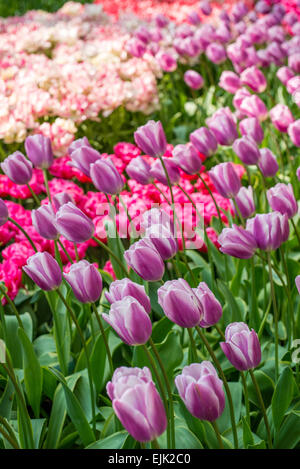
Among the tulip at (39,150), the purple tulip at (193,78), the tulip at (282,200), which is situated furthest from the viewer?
the purple tulip at (193,78)

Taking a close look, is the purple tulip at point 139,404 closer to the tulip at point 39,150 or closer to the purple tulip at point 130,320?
the purple tulip at point 130,320

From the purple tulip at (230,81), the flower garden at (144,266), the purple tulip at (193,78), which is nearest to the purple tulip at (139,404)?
the flower garden at (144,266)

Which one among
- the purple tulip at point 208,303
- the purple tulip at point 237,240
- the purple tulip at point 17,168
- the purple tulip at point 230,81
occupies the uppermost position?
the purple tulip at point 230,81

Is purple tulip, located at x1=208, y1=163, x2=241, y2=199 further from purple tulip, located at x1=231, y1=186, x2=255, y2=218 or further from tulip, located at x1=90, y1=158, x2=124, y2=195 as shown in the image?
tulip, located at x1=90, y1=158, x2=124, y2=195

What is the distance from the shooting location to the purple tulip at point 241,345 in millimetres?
990

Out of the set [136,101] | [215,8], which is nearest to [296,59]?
[136,101]

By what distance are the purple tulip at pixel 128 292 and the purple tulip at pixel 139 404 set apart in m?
0.20

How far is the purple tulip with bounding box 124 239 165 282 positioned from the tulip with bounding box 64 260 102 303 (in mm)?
78

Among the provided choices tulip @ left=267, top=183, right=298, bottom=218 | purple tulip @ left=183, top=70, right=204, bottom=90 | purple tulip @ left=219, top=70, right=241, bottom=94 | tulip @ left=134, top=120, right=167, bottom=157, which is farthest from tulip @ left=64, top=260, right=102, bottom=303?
purple tulip @ left=183, top=70, right=204, bottom=90

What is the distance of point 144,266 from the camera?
1082 mm

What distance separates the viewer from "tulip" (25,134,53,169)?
169 centimetres

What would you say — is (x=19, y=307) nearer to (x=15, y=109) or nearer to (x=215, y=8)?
(x=15, y=109)

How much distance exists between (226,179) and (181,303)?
0.62 meters

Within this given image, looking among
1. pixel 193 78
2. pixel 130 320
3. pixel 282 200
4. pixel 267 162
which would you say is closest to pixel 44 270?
pixel 130 320
